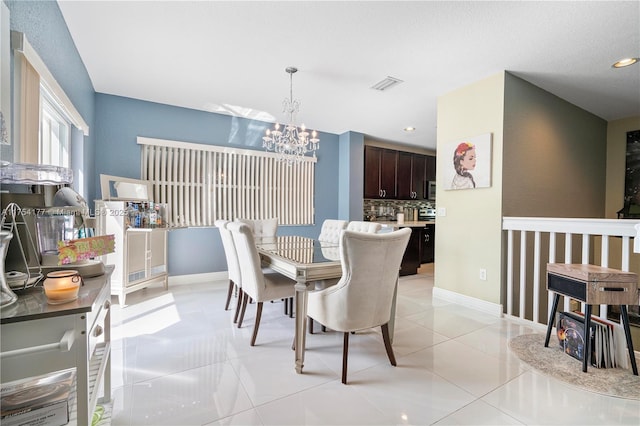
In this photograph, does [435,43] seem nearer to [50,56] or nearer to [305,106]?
[305,106]

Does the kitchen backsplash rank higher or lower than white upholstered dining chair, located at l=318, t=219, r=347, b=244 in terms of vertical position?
higher

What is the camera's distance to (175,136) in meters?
4.09

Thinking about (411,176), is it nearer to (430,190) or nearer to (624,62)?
(430,190)

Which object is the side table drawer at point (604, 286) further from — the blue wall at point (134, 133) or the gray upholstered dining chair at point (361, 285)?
the blue wall at point (134, 133)

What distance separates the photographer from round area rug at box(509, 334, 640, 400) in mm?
1753

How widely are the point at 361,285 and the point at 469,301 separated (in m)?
2.16

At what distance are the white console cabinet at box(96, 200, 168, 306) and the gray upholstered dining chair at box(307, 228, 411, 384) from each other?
2.41 meters

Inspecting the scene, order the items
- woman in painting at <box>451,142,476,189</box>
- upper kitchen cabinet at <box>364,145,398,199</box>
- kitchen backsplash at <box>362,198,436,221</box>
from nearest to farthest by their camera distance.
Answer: woman in painting at <box>451,142,476,189</box> → upper kitchen cabinet at <box>364,145,398,199</box> → kitchen backsplash at <box>362,198,436,221</box>

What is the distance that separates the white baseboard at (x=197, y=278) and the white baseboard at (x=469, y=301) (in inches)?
121

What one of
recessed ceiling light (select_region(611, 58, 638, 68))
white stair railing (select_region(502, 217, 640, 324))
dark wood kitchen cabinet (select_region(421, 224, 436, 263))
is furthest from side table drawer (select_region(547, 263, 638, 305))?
dark wood kitchen cabinet (select_region(421, 224, 436, 263))

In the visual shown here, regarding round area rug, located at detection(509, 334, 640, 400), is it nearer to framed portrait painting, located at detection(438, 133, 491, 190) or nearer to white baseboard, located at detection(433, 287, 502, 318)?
white baseboard, located at detection(433, 287, 502, 318)

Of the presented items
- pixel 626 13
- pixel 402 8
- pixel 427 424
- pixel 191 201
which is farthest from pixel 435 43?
pixel 191 201

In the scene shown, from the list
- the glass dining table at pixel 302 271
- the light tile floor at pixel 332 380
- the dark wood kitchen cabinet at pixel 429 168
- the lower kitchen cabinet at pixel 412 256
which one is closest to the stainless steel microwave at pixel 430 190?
the dark wood kitchen cabinet at pixel 429 168

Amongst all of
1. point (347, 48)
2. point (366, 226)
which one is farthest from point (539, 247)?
point (347, 48)
